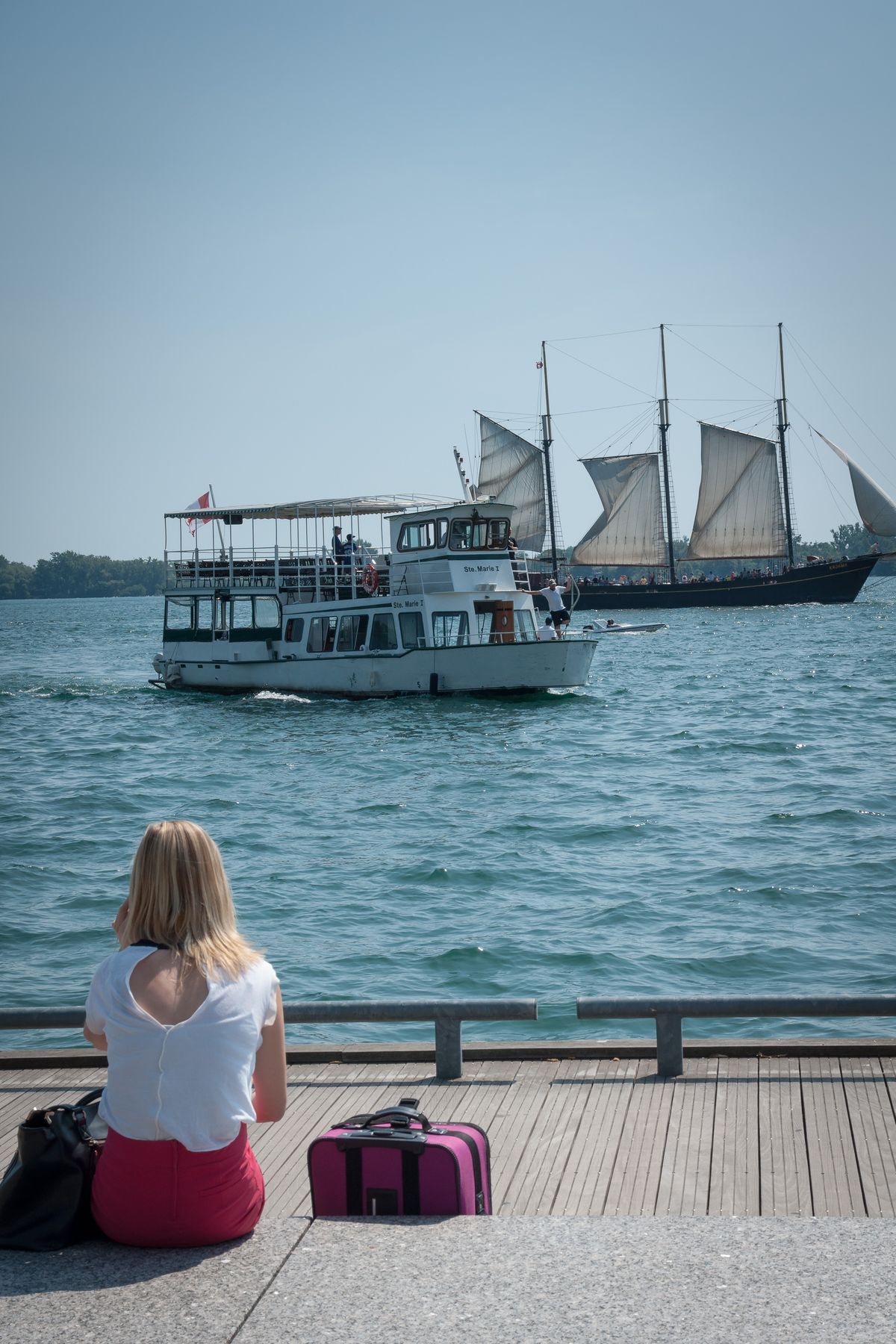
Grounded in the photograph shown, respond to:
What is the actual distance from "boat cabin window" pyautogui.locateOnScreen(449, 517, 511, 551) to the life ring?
2.77m

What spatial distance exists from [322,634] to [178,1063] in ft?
111

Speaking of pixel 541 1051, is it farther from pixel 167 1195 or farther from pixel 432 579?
pixel 432 579

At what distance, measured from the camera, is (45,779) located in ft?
83.9

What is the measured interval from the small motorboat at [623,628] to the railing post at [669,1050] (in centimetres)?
7510

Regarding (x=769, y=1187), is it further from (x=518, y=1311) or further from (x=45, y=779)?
(x=45, y=779)

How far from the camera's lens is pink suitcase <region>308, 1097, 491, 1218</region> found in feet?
14.0

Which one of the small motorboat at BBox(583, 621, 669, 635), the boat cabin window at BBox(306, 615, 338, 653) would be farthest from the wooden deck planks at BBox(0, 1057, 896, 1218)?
the small motorboat at BBox(583, 621, 669, 635)

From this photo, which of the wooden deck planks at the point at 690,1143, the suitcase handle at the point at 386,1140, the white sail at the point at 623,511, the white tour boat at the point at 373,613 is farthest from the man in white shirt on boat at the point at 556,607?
the white sail at the point at 623,511

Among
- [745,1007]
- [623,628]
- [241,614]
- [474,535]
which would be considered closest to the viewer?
[745,1007]

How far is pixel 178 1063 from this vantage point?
393cm

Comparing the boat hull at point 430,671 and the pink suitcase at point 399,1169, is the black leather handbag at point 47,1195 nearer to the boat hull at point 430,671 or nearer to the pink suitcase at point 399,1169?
the pink suitcase at point 399,1169

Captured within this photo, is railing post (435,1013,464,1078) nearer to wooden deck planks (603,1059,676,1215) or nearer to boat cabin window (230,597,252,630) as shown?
wooden deck planks (603,1059,676,1215)

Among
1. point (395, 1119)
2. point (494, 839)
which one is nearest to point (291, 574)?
point (494, 839)

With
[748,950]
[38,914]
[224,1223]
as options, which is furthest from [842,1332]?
[38,914]
